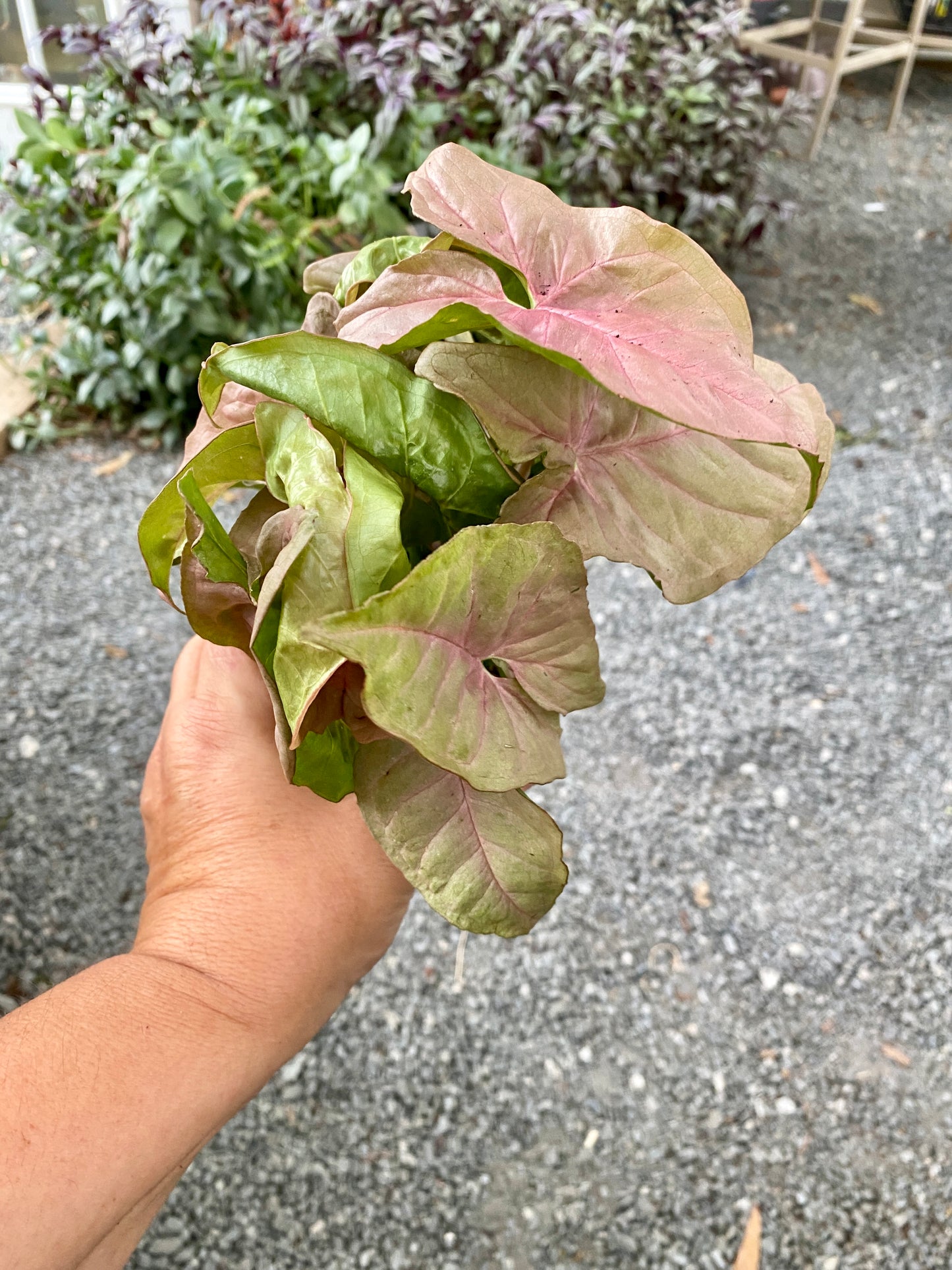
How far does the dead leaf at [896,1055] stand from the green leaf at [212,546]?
1.41 metres

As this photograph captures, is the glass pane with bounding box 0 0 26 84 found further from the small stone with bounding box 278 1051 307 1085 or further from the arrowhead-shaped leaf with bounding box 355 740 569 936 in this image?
the arrowhead-shaped leaf with bounding box 355 740 569 936

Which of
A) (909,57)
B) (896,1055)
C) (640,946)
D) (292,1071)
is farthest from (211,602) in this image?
(909,57)

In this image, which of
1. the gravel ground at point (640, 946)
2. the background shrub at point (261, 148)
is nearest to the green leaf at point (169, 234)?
the background shrub at point (261, 148)

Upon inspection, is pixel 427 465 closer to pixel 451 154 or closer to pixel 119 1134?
pixel 451 154

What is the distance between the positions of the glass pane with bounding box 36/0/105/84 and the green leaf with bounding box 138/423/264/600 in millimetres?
2897

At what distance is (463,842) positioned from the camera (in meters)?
0.57

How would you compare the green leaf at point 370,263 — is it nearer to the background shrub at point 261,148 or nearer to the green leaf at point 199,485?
the green leaf at point 199,485

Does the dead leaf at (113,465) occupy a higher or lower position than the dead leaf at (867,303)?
lower

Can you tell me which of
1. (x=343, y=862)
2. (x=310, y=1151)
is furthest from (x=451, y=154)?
(x=310, y=1151)

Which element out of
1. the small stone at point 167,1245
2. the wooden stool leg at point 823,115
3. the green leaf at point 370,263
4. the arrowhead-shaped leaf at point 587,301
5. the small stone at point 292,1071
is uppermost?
the arrowhead-shaped leaf at point 587,301

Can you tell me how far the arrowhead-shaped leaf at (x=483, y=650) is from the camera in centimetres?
44

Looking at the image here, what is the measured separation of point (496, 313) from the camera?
1.64 ft

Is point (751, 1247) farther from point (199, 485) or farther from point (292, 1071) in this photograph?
point (199, 485)

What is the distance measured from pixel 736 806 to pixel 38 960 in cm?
120
